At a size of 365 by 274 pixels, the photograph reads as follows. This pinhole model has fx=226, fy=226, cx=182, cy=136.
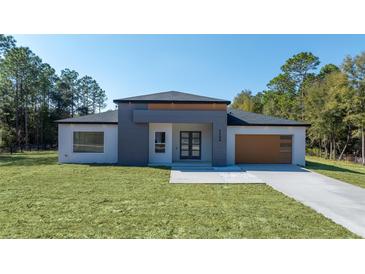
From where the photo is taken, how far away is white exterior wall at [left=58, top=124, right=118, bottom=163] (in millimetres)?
14727

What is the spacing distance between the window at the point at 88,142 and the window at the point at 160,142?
3.57m

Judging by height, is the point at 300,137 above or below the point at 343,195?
above

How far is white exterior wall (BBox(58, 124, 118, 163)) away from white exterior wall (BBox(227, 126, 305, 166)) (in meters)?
7.42

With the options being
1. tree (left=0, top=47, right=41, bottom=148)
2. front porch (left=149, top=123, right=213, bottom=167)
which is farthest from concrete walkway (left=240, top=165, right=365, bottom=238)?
tree (left=0, top=47, right=41, bottom=148)

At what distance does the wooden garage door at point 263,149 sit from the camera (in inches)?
604

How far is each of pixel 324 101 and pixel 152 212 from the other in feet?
96.9

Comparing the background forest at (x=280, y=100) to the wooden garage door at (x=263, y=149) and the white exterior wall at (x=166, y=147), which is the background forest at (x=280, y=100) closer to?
the wooden garage door at (x=263, y=149)

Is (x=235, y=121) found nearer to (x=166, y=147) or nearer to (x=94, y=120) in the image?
(x=166, y=147)

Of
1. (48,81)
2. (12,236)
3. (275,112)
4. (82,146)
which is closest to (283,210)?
(12,236)

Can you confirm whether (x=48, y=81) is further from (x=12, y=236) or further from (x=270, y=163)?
(x=12, y=236)

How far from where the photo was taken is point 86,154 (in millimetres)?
14836

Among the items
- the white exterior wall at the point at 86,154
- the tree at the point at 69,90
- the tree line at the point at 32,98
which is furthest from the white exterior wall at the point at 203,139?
the tree at the point at 69,90

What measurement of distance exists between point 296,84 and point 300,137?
26596mm

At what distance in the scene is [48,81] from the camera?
38.9m
